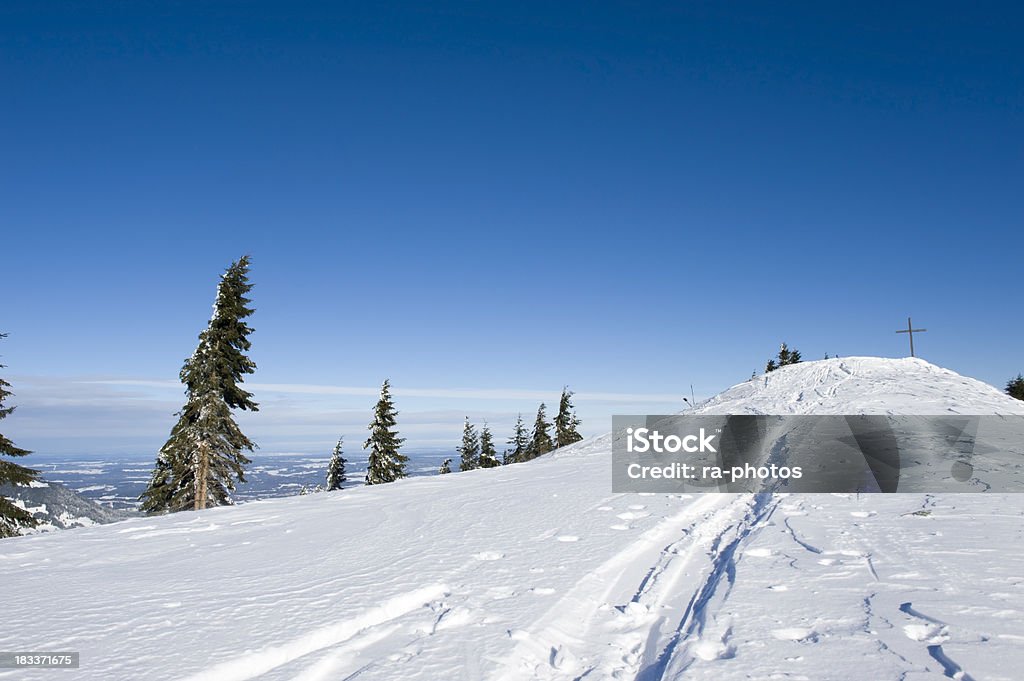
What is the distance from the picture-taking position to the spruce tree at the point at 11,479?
57.7 feet

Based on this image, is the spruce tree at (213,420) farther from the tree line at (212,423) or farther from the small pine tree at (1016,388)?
the small pine tree at (1016,388)

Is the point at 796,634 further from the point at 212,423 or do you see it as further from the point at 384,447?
the point at 384,447

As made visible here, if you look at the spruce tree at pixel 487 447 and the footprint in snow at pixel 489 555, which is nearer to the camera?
the footprint in snow at pixel 489 555

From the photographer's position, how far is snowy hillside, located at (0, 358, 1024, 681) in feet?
12.8

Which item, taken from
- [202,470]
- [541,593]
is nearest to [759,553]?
[541,593]

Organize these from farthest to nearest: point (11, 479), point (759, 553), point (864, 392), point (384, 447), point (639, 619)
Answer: point (384, 447), point (864, 392), point (11, 479), point (759, 553), point (639, 619)

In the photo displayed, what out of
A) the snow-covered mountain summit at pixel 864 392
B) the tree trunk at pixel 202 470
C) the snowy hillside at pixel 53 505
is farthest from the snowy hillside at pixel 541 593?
the snowy hillside at pixel 53 505

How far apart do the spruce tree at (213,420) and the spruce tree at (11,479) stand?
14.3ft

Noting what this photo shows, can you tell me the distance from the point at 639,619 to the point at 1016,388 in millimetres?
66861

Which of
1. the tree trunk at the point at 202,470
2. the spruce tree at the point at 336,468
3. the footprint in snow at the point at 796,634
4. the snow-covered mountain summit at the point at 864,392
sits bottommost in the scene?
the spruce tree at the point at 336,468

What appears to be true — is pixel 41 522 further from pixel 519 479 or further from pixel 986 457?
pixel 986 457

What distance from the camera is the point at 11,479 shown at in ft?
59.5

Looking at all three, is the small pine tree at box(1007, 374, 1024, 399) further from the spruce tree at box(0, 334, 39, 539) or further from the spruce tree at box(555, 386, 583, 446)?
the spruce tree at box(0, 334, 39, 539)

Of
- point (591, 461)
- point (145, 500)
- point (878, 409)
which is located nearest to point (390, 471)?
point (145, 500)
